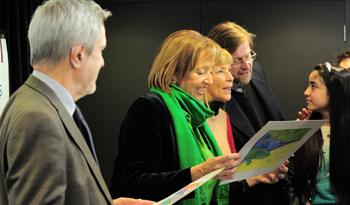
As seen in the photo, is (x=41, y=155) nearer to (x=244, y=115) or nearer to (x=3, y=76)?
(x=244, y=115)

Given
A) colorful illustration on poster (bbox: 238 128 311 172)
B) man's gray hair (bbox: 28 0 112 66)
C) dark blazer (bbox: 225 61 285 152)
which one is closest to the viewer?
man's gray hair (bbox: 28 0 112 66)

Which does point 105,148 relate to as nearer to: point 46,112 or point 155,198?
point 155,198

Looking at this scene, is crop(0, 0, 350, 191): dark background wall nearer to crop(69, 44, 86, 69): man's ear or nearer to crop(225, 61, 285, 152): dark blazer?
crop(225, 61, 285, 152): dark blazer

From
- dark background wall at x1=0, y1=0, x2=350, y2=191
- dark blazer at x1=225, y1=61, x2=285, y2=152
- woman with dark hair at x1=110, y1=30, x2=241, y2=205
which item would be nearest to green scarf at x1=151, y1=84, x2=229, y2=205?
woman with dark hair at x1=110, y1=30, x2=241, y2=205

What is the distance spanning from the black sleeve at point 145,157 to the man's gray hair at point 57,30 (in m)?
0.55

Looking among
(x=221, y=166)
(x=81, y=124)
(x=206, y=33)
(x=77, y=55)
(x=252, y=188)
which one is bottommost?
(x=252, y=188)

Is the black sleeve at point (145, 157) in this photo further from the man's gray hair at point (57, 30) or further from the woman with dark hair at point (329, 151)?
the woman with dark hair at point (329, 151)

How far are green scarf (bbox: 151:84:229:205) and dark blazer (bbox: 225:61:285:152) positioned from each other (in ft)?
1.34

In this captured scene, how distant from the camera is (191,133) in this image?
1485 mm

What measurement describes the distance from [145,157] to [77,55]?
2.01ft

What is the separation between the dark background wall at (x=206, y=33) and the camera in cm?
376

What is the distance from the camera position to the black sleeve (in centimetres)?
133

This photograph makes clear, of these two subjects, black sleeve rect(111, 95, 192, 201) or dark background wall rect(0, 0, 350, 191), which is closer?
black sleeve rect(111, 95, 192, 201)

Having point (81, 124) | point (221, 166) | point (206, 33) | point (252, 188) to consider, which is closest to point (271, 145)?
point (221, 166)
